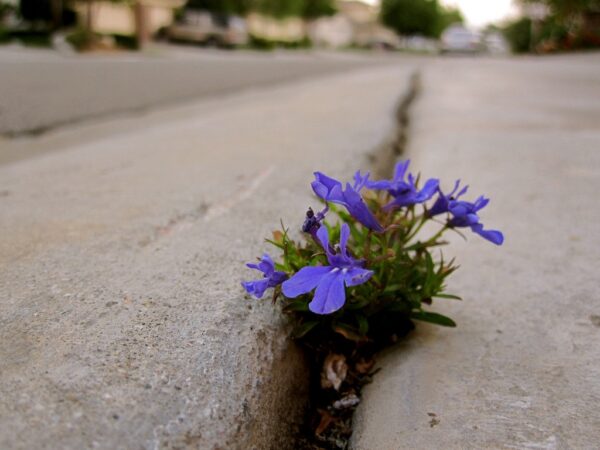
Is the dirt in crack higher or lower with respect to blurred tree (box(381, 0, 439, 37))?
lower

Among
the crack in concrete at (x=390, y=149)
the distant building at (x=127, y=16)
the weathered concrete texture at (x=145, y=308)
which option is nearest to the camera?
the weathered concrete texture at (x=145, y=308)

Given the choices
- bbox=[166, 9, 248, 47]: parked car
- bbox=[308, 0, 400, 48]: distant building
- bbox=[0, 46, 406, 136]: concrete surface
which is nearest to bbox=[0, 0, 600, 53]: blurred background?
bbox=[166, 9, 248, 47]: parked car

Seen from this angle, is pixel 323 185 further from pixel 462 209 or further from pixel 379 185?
pixel 462 209

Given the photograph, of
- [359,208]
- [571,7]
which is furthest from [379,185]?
[571,7]

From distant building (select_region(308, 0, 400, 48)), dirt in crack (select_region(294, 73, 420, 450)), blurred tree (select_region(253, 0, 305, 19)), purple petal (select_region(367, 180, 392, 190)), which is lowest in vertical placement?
dirt in crack (select_region(294, 73, 420, 450))

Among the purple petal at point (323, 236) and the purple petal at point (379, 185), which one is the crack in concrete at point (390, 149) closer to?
the purple petal at point (379, 185)

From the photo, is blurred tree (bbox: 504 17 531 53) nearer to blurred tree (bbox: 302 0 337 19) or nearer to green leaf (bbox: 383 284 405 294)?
blurred tree (bbox: 302 0 337 19)

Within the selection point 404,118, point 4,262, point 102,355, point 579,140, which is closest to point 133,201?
point 4,262

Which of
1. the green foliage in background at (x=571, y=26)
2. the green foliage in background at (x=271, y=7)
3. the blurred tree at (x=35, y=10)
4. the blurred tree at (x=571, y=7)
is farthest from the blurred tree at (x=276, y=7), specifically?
the blurred tree at (x=571, y=7)
